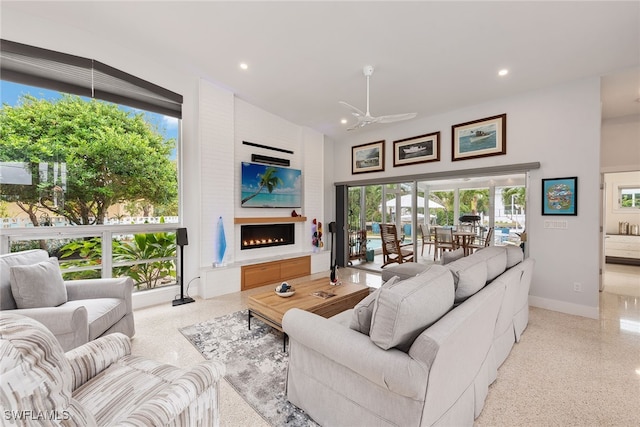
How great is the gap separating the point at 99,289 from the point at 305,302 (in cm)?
206

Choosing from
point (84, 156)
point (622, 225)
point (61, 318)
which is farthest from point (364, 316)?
point (622, 225)

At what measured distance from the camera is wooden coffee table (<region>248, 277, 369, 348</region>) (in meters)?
2.61

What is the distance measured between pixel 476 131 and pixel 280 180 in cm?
364

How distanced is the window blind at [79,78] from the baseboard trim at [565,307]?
6.12 m

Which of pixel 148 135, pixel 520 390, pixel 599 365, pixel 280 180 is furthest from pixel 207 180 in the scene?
pixel 599 365

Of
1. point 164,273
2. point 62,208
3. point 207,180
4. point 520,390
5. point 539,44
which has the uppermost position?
point 539,44

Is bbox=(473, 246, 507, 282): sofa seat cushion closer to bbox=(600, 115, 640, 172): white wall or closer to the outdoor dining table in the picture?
the outdoor dining table

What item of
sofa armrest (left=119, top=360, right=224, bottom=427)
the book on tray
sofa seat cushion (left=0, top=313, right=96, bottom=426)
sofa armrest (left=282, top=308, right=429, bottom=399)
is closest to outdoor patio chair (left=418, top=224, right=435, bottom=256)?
the book on tray

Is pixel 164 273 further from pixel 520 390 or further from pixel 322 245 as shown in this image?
pixel 520 390

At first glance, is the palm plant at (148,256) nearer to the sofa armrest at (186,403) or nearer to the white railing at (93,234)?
the white railing at (93,234)

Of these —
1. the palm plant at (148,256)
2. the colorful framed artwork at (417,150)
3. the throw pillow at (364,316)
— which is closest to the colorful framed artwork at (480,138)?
the colorful framed artwork at (417,150)

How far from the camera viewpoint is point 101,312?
2.31 meters

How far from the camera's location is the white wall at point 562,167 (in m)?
3.45

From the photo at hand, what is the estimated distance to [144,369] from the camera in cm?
146
